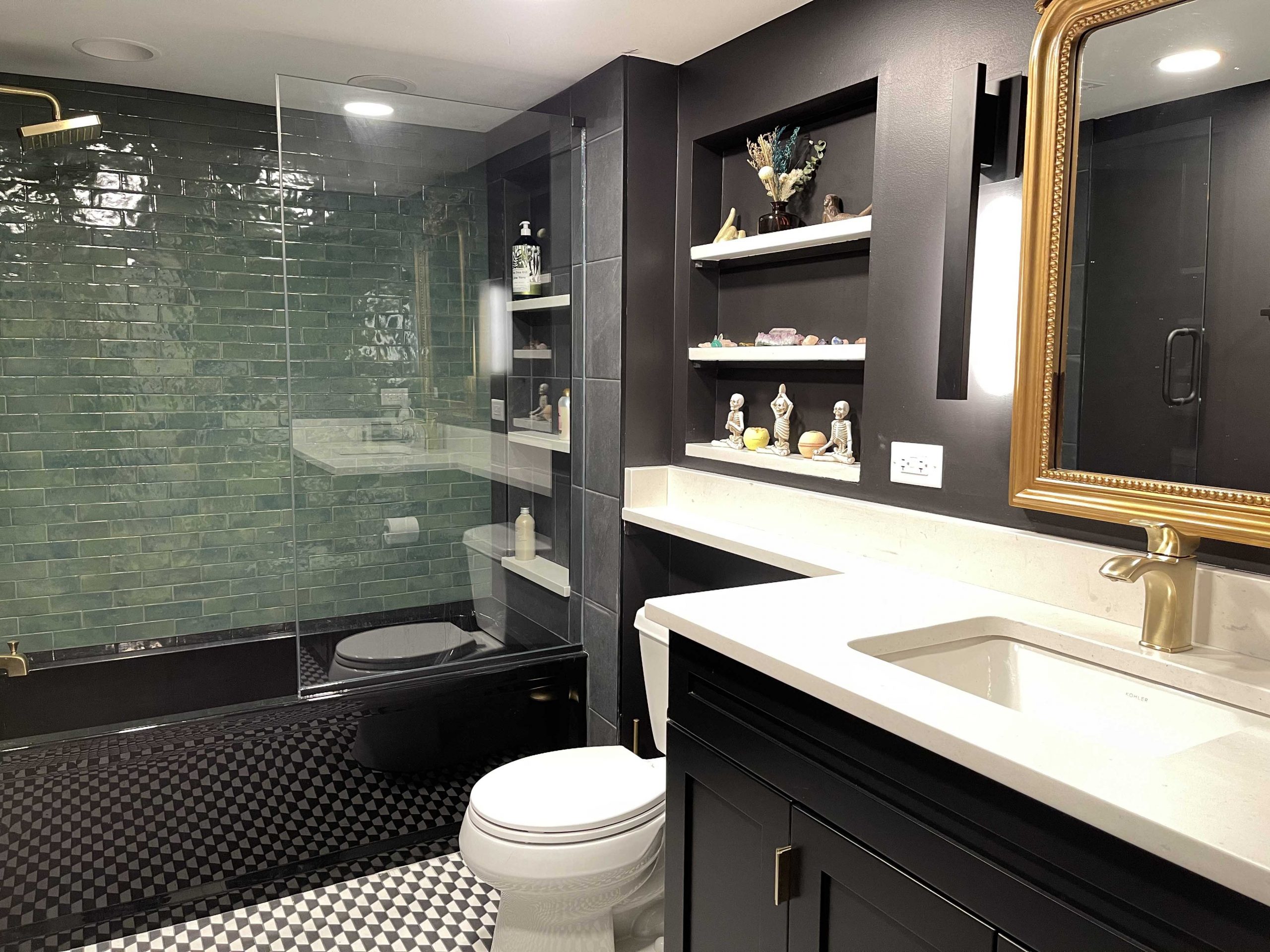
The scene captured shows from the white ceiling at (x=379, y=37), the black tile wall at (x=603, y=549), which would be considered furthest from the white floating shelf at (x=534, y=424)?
the white ceiling at (x=379, y=37)

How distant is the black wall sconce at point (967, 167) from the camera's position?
1658mm

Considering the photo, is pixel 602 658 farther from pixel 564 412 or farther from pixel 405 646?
pixel 564 412

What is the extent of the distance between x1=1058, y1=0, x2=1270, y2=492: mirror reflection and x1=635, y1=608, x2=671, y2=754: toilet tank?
1046mm

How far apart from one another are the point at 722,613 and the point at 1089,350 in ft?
2.63

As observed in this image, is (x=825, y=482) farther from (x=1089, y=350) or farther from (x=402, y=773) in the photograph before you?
(x=402, y=773)

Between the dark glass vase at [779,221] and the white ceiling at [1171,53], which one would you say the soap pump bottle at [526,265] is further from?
the white ceiling at [1171,53]

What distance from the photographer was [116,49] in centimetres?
273

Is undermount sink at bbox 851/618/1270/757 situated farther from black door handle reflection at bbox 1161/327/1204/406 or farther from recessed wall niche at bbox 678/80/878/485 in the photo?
recessed wall niche at bbox 678/80/878/485

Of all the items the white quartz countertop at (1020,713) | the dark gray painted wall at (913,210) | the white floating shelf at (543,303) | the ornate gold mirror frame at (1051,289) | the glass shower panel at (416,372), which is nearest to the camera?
the white quartz countertop at (1020,713)

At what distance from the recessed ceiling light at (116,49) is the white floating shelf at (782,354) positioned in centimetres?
188

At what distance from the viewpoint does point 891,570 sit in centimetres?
204

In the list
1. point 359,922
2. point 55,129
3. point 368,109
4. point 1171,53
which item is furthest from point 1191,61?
point 55,129

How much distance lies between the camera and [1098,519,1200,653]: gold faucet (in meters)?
1.41

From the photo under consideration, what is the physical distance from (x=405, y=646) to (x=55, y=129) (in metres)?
1.94
